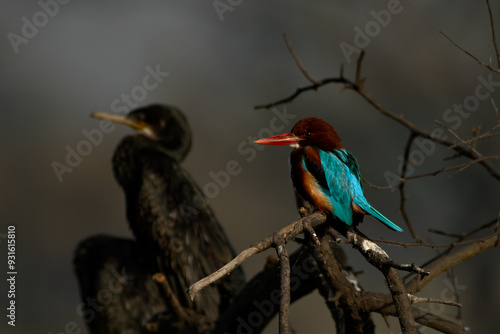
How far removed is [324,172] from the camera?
1562mm

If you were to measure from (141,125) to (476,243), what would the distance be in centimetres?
283

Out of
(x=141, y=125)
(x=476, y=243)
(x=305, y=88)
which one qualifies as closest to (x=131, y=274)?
(x=141, y=125)

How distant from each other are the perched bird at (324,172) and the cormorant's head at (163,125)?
2.67 metres

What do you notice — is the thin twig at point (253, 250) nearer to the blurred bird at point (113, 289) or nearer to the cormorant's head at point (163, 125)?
the blurred bird at point (113, 289)

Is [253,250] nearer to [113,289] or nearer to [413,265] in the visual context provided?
[413,265]

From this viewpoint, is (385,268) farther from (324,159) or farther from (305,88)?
(305,88)

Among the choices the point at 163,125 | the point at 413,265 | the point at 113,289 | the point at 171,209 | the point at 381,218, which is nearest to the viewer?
the point at 413,265

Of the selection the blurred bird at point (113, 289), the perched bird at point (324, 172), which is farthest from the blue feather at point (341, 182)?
the blurred bird at point (113, 289)

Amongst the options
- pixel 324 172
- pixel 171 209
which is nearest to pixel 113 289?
pixel 171 209

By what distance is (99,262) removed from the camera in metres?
3.64

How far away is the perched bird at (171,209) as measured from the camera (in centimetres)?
354

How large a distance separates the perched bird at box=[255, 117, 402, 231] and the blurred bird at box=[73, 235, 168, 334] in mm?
2205

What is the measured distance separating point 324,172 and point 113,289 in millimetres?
2428

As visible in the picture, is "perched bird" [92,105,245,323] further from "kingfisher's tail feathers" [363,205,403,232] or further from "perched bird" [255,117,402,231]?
"kingfisher's tail feathers" [363,205,403,232]
